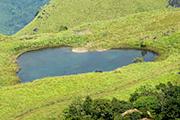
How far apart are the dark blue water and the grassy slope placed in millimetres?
2851

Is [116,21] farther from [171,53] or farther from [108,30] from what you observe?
[171,53]

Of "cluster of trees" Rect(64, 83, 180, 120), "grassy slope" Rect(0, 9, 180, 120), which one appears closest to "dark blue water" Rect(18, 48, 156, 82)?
"grassy slope" Rect(0, 9, 180, 120)

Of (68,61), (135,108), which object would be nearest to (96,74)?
(68,61)

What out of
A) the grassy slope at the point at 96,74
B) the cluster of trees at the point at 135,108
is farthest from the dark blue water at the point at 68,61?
the cluster of trees at the point at 135,108

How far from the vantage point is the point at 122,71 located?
100 meters

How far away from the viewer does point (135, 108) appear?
222ft

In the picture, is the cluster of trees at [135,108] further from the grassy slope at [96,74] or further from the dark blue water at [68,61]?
the dark blue water at [68,61]

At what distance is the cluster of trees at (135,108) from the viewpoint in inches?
2574

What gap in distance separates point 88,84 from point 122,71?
969 cm

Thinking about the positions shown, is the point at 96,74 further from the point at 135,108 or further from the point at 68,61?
the point at 135,108

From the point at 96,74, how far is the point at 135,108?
3196 centimetres

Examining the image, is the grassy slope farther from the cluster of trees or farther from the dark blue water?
the cluster of trees

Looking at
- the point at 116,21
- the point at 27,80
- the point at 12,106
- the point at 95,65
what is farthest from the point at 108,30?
the point at 12,106

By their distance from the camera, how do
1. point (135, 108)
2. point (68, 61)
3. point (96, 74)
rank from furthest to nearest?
point (68, 61)
point (96, 74)
point (135, 108)
